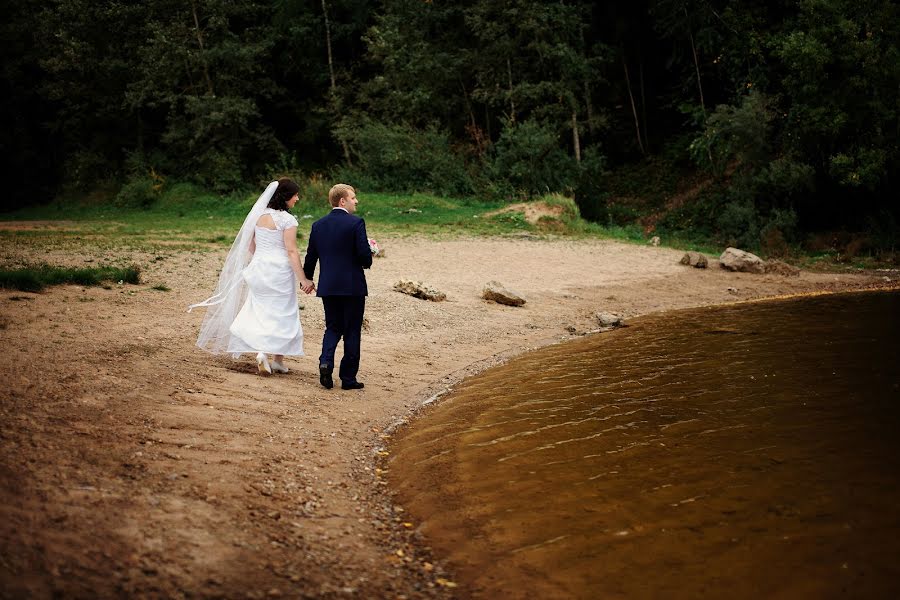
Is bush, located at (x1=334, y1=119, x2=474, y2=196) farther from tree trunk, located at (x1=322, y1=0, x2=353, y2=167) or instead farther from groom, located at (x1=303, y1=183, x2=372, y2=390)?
groom, located at (x1=303, y1=183, x2=372, y2=390)

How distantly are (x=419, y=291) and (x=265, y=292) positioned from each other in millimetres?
5189

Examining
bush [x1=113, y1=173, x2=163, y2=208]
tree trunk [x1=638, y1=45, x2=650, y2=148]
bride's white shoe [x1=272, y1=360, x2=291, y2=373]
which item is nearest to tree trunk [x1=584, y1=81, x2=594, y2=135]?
tree trunk [x1=638, y1=45, x2=650, y2=148]

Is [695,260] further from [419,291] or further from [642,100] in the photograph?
[642,100]

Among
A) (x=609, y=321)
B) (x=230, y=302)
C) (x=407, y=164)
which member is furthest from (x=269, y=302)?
(x=407, y=164)

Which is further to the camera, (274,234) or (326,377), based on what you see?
(274,234)

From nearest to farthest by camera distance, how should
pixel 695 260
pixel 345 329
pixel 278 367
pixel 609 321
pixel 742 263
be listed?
pixel 345 329, pixel 278 367, pixel 609 321, pixel 742 263, pixel 695 260

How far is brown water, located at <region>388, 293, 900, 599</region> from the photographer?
389 centimetres

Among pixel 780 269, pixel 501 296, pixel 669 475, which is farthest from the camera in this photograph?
pixel 780 269

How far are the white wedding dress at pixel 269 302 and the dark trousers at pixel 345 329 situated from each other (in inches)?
17.0

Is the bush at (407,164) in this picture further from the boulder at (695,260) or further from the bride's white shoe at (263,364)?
the bride's white shoe at (263,364)

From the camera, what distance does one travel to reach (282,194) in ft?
26.0

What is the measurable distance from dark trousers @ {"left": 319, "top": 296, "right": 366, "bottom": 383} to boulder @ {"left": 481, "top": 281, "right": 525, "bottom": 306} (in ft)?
19.0

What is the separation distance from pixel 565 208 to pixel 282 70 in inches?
998

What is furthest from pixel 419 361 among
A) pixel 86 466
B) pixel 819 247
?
pixel 819 247
